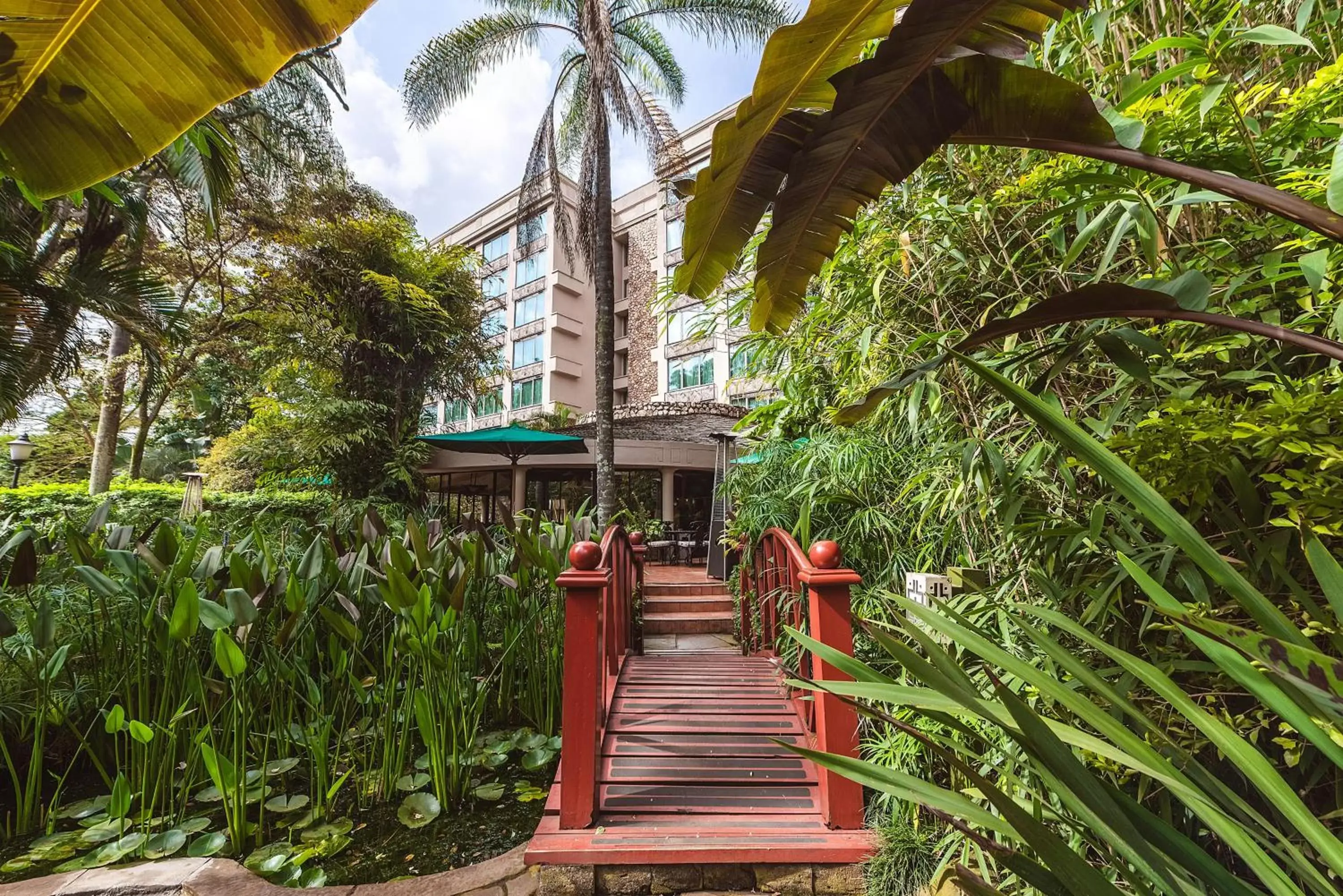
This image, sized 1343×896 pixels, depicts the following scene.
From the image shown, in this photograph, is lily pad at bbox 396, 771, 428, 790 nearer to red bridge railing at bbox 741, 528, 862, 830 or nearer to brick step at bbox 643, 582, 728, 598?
red bridge railing at bbox 741, 528, 862, 830

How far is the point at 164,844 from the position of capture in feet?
7.16

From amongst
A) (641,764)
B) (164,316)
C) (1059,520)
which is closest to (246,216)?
(164,316)

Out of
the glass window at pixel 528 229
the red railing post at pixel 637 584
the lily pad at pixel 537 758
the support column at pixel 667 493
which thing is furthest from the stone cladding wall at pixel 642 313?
the lily pad at pixel 537 758

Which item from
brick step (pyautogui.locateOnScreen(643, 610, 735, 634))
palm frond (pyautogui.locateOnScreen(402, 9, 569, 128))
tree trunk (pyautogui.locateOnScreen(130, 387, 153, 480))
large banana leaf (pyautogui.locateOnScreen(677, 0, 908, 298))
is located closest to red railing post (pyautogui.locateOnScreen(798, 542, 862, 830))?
large banana leaf (pyautogui.locateOnScreen(677, 0, 908, 298))

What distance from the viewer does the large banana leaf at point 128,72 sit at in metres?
1.08

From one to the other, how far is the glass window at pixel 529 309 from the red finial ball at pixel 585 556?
67.3ft

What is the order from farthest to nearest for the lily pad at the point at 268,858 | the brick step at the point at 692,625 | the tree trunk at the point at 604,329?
1. the tree trunk at the point at 604,329
2. the brick step at the point at 692,625
3. the lily pad at the point at 268,858

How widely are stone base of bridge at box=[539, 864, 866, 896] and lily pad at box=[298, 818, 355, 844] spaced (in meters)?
1.14

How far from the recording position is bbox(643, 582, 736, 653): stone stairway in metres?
4.83

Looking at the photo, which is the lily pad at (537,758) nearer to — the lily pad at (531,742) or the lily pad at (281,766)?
the lily pad at (531,742)

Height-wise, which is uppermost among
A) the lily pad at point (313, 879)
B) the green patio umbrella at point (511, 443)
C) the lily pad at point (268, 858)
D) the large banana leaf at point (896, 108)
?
the green patio umbrella at point (511, 443)

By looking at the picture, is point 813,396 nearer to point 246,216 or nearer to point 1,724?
point 1,724

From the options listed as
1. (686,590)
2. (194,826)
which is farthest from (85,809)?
(686,590)

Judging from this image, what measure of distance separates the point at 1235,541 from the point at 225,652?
3260 mm
